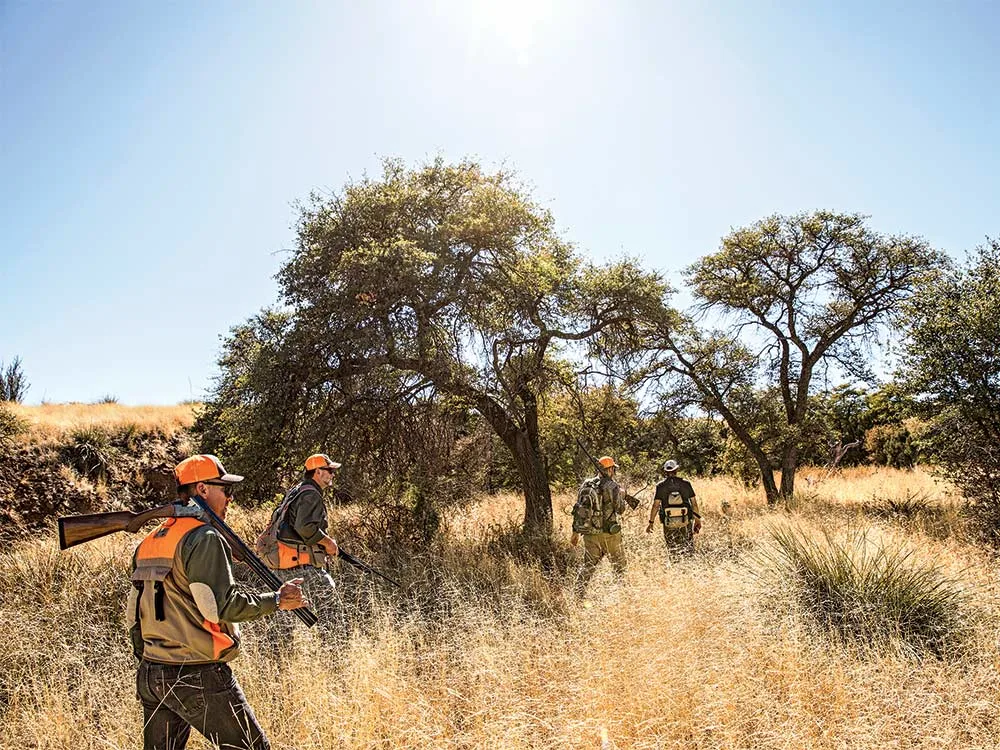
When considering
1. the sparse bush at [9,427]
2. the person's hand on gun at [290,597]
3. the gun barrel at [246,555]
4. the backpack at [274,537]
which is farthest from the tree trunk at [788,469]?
the sparse bush at [9,427]

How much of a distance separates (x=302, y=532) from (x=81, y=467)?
14.7 m

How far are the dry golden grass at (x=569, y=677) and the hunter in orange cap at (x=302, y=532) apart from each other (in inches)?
29.8

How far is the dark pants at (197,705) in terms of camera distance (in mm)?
3250

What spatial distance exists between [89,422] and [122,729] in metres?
17.1

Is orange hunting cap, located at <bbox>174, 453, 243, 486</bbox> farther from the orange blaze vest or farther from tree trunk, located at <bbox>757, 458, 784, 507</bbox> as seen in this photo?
tree trunk, located at <bbox>757, 458, 784, 507</bbox>

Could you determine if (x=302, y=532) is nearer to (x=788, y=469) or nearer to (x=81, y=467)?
(x=788, y=469)

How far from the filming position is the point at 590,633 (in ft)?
18.6

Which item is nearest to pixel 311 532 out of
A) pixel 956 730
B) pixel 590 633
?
pixel 590 633

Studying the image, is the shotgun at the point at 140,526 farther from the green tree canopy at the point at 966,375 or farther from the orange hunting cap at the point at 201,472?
the green tree canopy at the point at 966,375

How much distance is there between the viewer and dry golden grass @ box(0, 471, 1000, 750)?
3.95 metres

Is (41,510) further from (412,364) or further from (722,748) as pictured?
(722,748)

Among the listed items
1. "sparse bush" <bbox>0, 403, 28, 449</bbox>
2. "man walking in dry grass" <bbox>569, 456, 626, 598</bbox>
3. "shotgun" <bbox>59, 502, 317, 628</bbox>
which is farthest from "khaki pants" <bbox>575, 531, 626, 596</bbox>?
"sparse bush" <bbox>0, 403, 28, 449</bbox>

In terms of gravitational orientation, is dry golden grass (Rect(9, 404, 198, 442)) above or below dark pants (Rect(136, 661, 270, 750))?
above

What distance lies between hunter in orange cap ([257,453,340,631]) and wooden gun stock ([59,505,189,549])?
8.41ft
